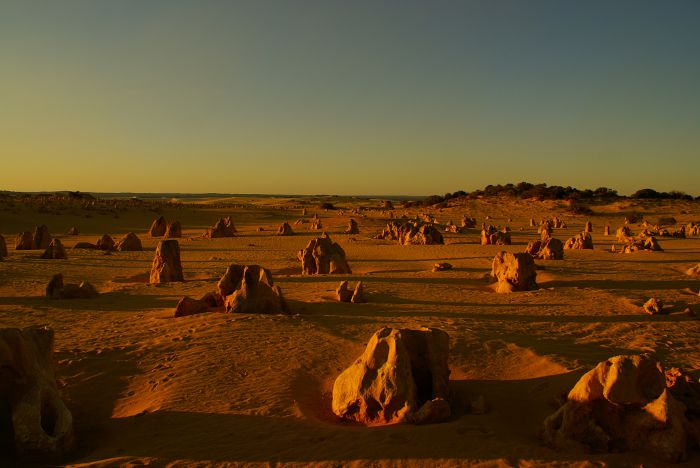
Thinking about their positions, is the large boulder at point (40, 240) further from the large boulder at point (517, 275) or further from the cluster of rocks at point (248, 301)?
the large boulder at point (517, 275)

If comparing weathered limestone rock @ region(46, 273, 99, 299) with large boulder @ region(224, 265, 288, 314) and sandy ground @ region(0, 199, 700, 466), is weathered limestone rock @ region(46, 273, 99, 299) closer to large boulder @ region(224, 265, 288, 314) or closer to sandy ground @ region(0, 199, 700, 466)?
sandy ground @ region(0, 199, 700, 466)

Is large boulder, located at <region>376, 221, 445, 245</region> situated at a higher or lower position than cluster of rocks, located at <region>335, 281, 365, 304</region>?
higher

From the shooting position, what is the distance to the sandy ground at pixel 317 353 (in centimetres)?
484

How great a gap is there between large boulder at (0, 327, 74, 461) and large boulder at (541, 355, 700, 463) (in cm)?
462

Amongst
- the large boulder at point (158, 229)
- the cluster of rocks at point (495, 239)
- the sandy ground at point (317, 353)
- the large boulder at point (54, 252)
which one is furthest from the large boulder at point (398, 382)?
the large boulder at point (158, 229)

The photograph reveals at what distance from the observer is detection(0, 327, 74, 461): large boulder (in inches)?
183

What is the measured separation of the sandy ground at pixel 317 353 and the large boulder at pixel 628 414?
184 millimetres

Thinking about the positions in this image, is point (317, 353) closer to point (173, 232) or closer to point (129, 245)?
point (129, 245)

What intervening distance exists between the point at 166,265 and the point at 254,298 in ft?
16.8

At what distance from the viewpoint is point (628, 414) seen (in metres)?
4.75

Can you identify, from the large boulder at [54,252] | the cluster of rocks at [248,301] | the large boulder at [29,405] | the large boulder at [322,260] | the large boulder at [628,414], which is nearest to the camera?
the large boulder at [628,414]

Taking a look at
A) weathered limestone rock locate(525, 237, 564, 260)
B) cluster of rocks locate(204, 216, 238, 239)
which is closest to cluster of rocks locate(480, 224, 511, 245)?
weathered limestone rock locate(525, 237, 564, 260)

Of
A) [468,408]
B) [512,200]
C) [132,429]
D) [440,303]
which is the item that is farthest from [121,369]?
[512,200]

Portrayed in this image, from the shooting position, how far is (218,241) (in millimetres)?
26859
